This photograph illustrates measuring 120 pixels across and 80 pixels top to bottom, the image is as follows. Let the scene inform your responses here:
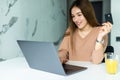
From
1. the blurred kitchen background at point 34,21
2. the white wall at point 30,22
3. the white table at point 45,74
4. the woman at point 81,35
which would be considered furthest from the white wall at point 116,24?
the white table at point 45,74

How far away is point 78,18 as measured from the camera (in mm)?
1803

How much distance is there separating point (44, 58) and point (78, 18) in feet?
2.42

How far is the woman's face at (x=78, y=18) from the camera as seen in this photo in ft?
5.90

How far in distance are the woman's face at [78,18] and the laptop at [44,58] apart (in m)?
0.61

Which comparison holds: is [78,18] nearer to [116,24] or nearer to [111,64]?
[111,64]

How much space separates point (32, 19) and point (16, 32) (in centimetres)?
38

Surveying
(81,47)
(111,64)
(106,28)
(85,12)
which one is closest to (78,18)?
(85,12)

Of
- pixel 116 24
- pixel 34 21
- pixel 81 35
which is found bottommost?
pixel 116 24

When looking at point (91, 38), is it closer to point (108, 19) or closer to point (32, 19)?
point (108, 19)

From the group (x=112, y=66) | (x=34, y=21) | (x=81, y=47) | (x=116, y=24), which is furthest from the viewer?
(x=34, y=21)

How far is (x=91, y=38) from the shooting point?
1736 mm

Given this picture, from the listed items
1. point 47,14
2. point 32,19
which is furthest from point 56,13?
point 32,19

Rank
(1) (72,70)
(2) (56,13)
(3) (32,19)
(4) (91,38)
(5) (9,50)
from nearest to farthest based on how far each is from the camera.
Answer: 1. (1) (72,70)
2. (4) (91,38)
3. (5) (9,50)
4. (3) (32,19)
5. (2) (56,13)

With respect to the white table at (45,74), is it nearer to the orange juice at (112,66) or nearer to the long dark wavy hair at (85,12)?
the orange juice at (112,66)
